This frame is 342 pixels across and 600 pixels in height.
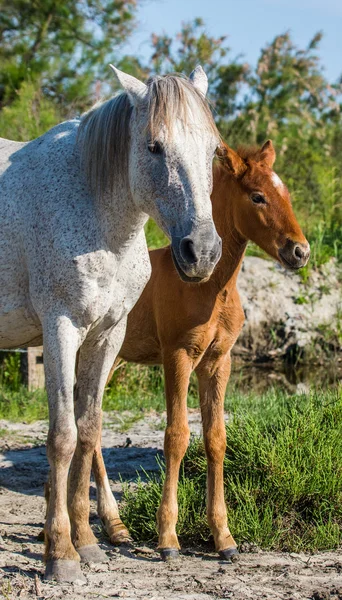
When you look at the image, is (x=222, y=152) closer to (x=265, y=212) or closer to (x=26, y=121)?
(x=265, y=212)

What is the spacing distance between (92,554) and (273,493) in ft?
3.49

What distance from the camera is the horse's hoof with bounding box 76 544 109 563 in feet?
12.6

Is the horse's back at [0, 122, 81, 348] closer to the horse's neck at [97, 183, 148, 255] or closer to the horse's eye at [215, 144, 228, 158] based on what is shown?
the horse's neck at [97, 183, 148, 255]

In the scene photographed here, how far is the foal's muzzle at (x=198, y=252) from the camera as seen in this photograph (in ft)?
10.4

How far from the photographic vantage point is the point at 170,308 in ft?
14.3

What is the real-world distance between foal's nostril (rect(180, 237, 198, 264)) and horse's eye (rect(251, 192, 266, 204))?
1.28 m

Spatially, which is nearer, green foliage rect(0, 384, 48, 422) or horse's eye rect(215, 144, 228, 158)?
horse's eye rect(215, 144, 228, 158)

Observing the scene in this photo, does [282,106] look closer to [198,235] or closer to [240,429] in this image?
[240,429]

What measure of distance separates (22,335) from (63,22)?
12.6 meters

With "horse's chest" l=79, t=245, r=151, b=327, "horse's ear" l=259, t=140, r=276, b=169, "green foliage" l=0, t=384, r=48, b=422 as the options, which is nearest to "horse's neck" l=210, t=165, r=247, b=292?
"horse's ear" l=259, t=140, r=276, b=169

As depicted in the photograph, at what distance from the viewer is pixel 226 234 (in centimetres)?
445

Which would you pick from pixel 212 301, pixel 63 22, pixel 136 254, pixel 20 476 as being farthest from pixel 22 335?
pixel 63 22

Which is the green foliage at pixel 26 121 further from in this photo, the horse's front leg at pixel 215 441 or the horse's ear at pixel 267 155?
the horse's front leg at pixel 215 441

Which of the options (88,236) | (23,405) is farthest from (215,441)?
(23,405)
